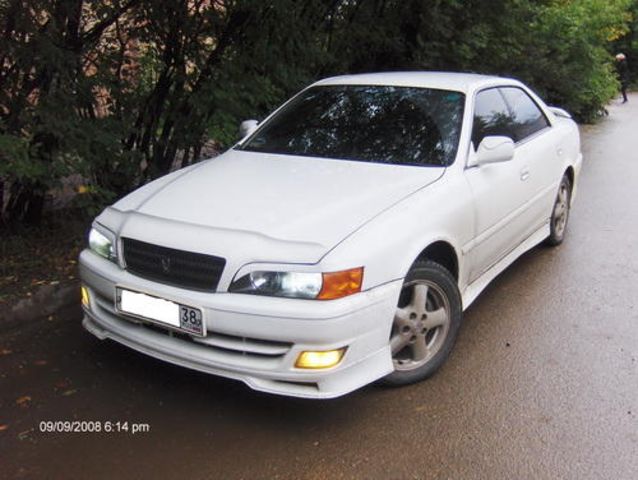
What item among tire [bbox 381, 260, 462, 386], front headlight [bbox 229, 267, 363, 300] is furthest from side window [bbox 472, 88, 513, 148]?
front headlight [bbox 229, 267, 363, 300]

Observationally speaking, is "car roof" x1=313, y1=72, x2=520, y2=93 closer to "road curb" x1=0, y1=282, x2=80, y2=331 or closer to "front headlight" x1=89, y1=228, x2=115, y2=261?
"front headlight" x1=89, y1=228, x2=115, y2=261

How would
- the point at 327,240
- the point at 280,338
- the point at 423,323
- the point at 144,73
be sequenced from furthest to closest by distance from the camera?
the point at 144,73 < the point at 423,323 < the point at 327,240 < the point at 280,338

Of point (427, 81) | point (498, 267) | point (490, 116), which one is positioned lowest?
point (498, 267)

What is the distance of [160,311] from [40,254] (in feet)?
7.69

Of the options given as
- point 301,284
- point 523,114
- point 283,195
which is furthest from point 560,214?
point 301,284

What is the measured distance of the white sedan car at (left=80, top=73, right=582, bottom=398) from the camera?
2.98 metres

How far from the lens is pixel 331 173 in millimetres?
3830

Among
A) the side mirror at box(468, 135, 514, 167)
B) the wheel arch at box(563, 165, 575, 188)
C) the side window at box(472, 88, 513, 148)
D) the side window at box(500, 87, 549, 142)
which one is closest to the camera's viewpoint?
the side mirror at box(468, 135, 514, 167)

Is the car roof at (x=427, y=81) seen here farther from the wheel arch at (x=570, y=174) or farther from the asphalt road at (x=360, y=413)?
the asphalt road at (x=360, y=413)

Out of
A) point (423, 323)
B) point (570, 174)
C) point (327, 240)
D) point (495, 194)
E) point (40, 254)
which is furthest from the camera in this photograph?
point (570, 174)

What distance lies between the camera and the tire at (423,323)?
11.3ft

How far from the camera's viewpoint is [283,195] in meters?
3.52

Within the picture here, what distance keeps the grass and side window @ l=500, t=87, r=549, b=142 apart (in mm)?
3307

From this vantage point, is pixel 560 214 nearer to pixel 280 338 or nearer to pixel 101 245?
pixel 280 338
